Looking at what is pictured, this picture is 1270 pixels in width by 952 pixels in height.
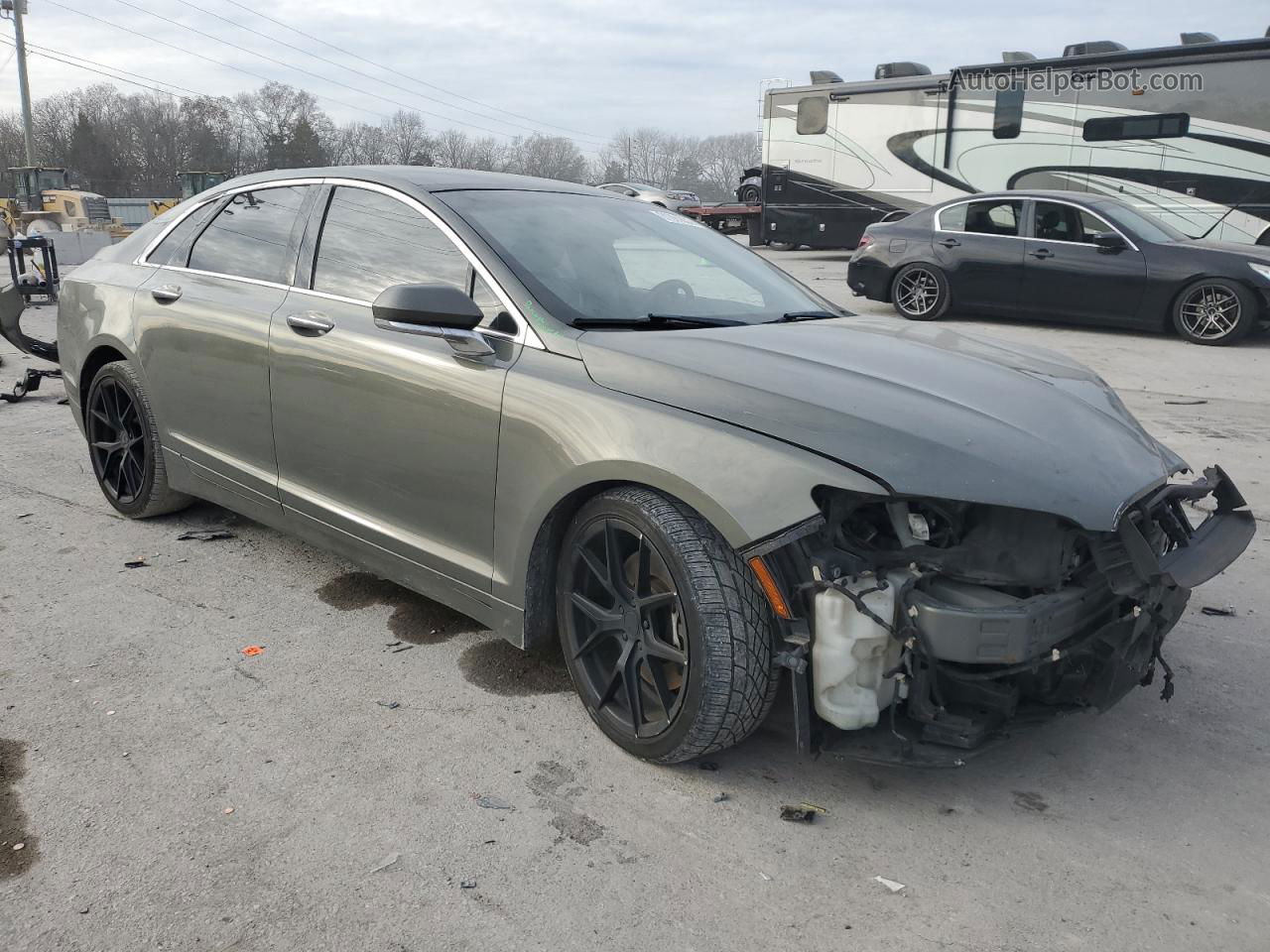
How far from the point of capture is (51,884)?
235 cm

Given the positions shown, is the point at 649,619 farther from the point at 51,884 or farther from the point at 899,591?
the point at 51,884

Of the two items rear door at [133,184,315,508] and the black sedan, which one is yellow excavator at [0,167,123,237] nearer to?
the black sedan

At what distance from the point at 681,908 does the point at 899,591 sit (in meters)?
0.90

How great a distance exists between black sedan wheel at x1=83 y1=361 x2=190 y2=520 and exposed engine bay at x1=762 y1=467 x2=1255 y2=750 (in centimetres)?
335

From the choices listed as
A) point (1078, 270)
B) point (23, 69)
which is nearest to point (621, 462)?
point (1078, 270)

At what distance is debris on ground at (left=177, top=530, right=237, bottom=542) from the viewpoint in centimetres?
472

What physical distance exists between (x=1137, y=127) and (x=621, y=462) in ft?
48.3

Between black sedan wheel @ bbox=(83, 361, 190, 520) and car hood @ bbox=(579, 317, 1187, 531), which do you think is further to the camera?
black sedan wheel @ bbox=(83, 361, 190, 520)

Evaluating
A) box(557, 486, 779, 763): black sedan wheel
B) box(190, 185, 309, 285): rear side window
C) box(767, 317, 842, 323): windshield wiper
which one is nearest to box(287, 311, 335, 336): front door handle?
box(190, 185, 309, 285): rear side window

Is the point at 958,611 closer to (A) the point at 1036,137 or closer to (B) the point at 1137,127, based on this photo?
(B) the point at 1137,127

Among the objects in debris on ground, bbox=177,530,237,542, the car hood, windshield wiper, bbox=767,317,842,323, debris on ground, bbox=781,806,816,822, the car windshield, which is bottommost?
debris on ground, bbox=781,806,816,822

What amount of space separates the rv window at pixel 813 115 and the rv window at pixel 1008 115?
11.4 ft

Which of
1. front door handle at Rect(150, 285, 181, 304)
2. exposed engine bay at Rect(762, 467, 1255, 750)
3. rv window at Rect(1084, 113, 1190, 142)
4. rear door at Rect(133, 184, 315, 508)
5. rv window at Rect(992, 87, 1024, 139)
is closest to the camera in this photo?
exposed engine bay at Rect(762, 467, 1255, 750)

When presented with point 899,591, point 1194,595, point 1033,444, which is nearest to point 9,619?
point 899,591
